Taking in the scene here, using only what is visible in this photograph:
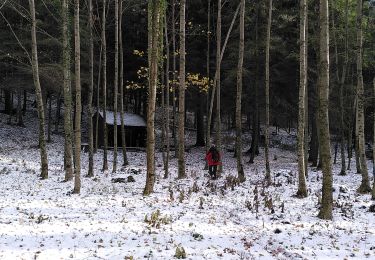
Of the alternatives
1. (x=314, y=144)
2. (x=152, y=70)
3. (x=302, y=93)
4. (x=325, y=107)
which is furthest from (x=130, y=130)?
(x=325, y=107)

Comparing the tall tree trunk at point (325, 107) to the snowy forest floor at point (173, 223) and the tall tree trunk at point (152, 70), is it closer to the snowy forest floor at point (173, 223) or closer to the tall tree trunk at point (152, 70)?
the snowy forest floor at point (173, 223)

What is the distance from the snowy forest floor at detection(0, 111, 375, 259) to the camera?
7.51m

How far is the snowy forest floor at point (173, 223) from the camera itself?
24.6 ft

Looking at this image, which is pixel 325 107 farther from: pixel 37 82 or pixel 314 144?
pixel 314 144

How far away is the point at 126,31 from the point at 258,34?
528 inches

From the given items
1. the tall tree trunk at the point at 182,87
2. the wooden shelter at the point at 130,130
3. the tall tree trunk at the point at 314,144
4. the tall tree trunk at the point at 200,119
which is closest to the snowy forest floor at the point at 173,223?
the tall tree trunk at the point at 182,87

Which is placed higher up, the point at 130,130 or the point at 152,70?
the point at 152,70

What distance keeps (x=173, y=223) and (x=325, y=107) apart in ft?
17.1

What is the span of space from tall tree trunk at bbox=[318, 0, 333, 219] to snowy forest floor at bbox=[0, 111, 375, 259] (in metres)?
0.58

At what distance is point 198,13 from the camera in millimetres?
28828

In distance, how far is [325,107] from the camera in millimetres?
10289

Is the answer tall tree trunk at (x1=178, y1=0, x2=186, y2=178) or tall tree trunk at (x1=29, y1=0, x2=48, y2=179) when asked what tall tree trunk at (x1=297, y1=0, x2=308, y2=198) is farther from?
tall tree trunk at (x1=29, y1=0, x2=48, y2=179)

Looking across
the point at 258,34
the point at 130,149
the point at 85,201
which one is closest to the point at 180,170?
the point at 85,201

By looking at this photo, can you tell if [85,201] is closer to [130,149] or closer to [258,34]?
[258,34]
